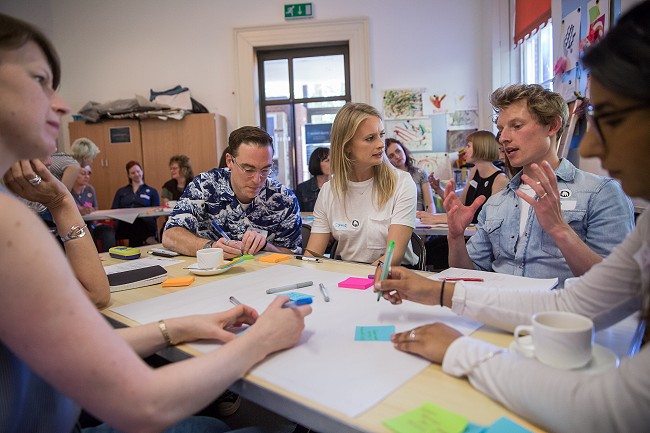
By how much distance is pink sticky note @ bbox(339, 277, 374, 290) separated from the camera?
139 centimetres

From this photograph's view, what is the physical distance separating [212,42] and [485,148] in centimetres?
411

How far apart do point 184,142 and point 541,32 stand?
14.4 ft

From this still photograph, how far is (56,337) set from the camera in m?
0.65

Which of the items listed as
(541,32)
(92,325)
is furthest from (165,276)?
(541,32)

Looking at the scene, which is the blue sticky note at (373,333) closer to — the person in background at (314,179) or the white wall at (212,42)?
the person in background at (314,179)

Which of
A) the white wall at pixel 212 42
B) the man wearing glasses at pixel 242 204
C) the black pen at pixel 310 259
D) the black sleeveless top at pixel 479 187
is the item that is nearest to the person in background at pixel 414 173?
the black sleeveless top at pixel 479 187

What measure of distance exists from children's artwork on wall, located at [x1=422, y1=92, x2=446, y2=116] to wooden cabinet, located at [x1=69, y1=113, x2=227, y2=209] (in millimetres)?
2719

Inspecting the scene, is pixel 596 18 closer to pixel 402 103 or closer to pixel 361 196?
pixel 361 196

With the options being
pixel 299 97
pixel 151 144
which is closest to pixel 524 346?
pixel 299 97

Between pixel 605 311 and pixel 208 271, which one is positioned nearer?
pixel 605 311

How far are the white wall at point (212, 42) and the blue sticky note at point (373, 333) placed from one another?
16.6 feet

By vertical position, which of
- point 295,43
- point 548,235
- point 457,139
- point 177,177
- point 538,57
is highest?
point 295,43

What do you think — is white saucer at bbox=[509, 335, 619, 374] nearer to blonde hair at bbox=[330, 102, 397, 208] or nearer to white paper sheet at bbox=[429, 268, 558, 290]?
white paper sheet at bbox=[429, 268, 558, 290]

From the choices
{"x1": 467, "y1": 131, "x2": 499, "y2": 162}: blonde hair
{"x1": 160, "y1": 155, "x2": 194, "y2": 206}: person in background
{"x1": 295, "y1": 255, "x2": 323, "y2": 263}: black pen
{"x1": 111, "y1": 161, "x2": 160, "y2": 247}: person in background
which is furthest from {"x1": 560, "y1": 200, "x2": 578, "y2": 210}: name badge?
{"x1": 160, "y1": 155, "x2": 194, "y2": 206}: person in background
